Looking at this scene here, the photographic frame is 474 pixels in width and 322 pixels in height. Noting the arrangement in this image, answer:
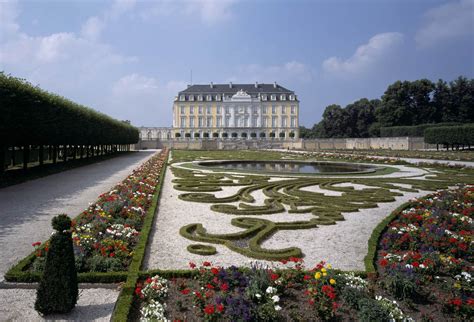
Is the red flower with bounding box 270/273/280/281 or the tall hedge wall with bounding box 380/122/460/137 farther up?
the tall hedge wall with bounding box 380/122/460/137

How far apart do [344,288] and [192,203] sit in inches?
208

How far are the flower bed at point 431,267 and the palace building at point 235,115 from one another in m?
66.8

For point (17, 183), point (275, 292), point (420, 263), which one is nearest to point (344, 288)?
point (275, 292)

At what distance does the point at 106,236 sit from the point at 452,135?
135 feet

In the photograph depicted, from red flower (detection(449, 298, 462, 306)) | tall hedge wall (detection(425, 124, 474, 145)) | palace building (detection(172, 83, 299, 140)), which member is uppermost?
palace building (detection(172, 83, 299, 140))

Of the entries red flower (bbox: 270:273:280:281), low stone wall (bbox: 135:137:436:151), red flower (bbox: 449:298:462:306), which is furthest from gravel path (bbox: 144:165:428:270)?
low stone wall (bbox: 135:137:436:151)

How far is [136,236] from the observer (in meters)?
5.35

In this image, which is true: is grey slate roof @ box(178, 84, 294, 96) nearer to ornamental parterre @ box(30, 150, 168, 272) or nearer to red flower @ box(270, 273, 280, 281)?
ornamental parterre @ box(30, 150, 168, 272)

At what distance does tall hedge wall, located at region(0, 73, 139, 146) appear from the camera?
12.4 metres

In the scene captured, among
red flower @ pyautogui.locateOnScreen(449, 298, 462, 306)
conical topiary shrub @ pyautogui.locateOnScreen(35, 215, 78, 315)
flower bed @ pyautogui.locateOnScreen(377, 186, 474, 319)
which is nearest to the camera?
conical topiary shrub @ pyautogui.locateOnScreen(35, 215, 78, 315)

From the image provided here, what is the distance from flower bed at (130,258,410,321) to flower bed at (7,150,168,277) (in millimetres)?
739

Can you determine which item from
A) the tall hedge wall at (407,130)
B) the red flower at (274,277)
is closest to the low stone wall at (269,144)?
the tall hedge wall at (407,130)

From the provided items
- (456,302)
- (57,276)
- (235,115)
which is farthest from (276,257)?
(235,115)

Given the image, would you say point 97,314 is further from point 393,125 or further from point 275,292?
point 393,125
